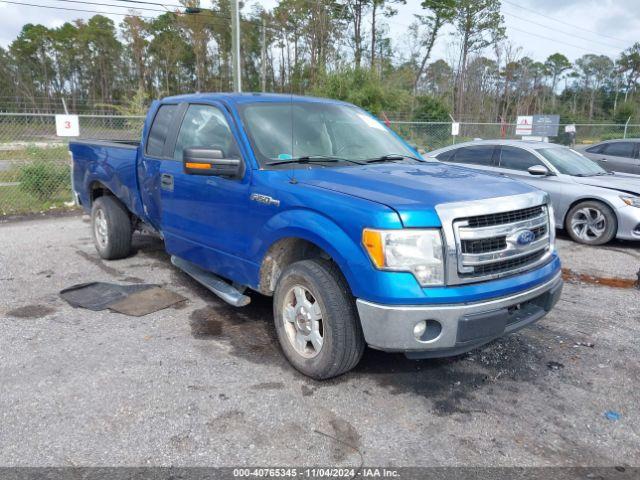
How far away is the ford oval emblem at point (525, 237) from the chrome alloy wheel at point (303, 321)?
Result: 1.35m

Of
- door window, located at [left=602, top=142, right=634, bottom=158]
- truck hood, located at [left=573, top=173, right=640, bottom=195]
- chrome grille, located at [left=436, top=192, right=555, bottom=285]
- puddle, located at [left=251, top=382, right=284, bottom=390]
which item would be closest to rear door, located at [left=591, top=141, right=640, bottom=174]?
door window, located at [left=602, top=142, right=634, bottom=158]

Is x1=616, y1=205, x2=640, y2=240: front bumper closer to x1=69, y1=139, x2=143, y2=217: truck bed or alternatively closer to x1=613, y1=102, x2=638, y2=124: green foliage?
x1=69, y1=139, x2=143, y2=217: truck bed

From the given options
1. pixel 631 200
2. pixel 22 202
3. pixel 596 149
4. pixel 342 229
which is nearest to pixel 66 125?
pixel 22 202

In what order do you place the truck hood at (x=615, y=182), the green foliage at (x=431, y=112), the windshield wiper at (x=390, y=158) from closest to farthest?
the windshield wiper at (x=390, y=158)
the truck hood at (x=615, y=182)
the green foliage at (x=431, y=112)

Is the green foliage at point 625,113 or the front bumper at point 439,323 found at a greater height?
the green foliage at point 625,113

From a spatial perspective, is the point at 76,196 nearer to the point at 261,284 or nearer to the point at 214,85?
the point at 261,284

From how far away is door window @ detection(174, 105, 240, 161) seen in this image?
4148 mm

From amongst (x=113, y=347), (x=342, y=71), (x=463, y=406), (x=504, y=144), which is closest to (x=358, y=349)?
(x=463, y=406)

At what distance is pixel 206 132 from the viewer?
14.7ft

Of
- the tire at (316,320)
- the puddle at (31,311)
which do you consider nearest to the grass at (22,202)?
the puddle at (31,311)

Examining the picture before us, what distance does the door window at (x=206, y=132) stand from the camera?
4.15m

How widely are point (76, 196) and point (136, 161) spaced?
2165 mm

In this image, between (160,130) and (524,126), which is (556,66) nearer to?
(524,126)

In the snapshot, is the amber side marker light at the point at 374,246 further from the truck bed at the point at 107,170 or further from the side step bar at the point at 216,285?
the truck bed at the point at 107,170
